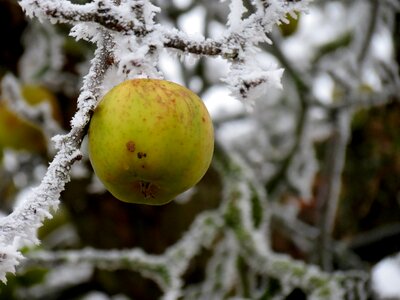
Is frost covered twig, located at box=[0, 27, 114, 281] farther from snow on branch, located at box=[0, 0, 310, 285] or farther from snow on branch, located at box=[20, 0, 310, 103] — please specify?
snow on branch, located at box=[20, 0, 310, 103]

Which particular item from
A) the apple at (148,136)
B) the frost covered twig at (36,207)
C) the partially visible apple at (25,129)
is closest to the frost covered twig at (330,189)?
the partially visible apple at (25,129)

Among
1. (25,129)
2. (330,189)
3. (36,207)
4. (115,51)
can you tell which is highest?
(25,129)

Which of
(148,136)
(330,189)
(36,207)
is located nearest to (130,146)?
(148,136)

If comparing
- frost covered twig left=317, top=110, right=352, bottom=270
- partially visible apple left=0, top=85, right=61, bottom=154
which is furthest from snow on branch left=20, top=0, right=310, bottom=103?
partially visible apple left=0, top=85, right=61, bottom=154

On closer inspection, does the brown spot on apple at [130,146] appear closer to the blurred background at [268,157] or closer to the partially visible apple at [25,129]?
the blurred background at [268,157]

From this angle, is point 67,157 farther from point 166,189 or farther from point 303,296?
point 303,296

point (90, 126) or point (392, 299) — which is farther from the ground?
point (392, 299)

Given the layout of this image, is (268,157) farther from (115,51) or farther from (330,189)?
(115,51)

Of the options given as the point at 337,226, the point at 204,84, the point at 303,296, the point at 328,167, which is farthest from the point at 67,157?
the point at 337,226
